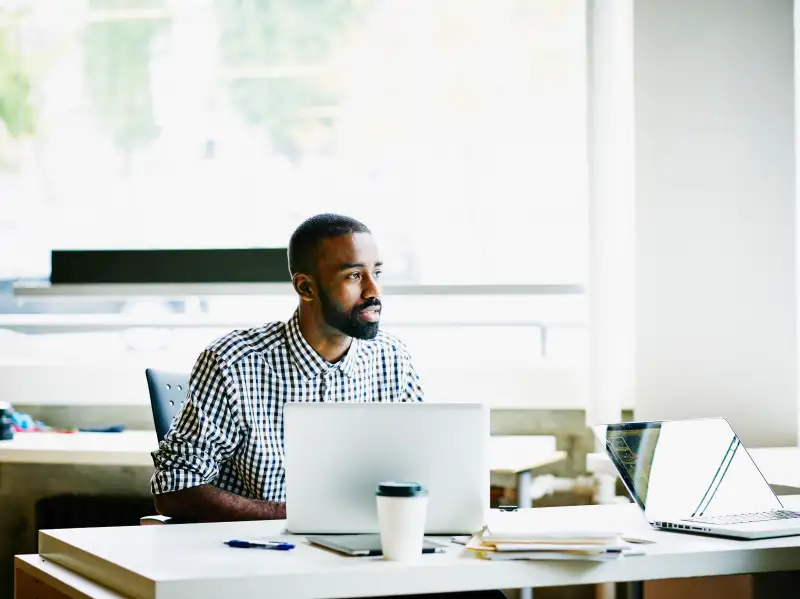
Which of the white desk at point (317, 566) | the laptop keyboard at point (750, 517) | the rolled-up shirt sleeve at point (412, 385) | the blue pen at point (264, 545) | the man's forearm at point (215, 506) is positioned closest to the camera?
the white desk at point (317, 566)

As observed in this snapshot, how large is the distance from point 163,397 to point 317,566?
1.12m

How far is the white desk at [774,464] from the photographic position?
8.32 feet

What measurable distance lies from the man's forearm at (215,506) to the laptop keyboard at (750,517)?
0.80 metres

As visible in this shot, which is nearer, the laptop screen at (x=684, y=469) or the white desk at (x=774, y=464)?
the laptop screen at (x=684, y=469)

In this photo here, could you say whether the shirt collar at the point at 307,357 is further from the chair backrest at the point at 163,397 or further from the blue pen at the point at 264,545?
the blue pen at the point at 264,545

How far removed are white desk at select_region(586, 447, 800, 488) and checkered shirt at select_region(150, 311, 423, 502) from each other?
909 mm

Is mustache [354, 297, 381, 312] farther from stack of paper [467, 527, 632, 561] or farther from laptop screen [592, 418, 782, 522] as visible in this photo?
stack of paper [467, 527, 632, 561]

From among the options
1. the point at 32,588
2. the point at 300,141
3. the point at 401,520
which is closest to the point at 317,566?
the point at 401,520

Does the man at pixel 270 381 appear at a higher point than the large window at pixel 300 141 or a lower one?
lower

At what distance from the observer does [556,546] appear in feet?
5.16

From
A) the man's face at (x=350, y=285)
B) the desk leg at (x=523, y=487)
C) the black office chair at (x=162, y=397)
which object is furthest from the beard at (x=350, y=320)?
the desk leg at (x=523, y=487)

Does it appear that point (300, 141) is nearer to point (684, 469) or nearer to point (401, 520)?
point (684, 469)

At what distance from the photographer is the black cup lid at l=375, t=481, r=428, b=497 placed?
5.10 ft

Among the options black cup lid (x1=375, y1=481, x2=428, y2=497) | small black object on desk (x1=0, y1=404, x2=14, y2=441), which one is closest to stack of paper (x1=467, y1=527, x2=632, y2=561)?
black cup lid (x1=375, y1=481, x2=428, y2=497)
